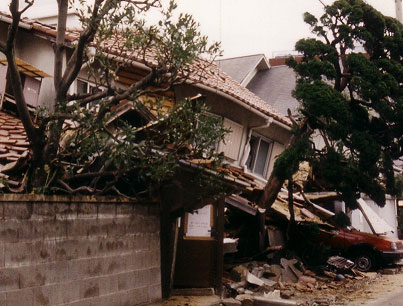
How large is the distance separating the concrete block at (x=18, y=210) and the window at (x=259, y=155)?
45.6 feet

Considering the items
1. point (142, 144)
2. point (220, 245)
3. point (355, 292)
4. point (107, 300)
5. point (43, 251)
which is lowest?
point (355, 292)

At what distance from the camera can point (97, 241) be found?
867 centimetres

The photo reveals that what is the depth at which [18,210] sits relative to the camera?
7301mm

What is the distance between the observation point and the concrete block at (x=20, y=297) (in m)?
6.94

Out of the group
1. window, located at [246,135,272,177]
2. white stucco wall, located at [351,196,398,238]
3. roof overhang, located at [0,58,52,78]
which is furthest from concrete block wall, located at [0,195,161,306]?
white stucco wall, located at [351,196,398,238]

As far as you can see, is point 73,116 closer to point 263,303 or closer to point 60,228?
point 60,228

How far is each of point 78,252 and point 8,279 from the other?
4.71ft

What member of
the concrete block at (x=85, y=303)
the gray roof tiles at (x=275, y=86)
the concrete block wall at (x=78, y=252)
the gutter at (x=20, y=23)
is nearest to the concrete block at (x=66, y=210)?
the concrete block wall at (x=78, y=252)

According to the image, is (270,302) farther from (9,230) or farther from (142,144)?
(9,230)

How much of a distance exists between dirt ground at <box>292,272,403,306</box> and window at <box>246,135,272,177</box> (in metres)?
5.98

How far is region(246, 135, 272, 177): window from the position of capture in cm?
2095

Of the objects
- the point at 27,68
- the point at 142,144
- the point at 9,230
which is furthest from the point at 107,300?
the point at 27,68

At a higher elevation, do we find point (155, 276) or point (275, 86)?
point (275, 86)

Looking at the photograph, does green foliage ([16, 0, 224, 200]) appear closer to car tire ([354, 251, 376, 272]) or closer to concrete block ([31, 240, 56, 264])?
concrete block ([31, 240, 56, 264])
